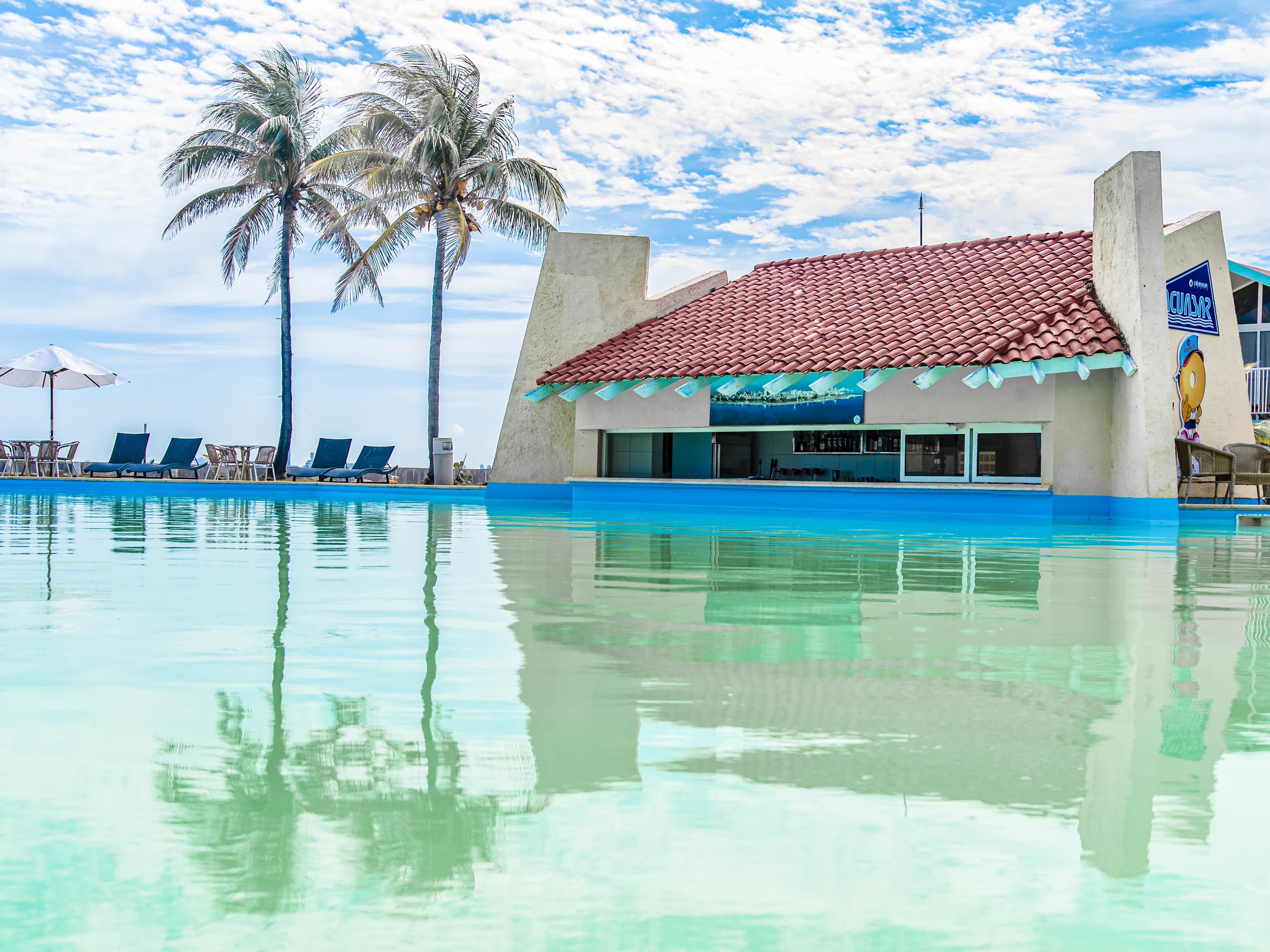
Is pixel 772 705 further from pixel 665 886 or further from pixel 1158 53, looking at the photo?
pixel 1158 53

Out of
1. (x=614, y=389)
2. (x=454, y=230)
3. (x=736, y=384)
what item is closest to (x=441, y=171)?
(x=454, y=230)

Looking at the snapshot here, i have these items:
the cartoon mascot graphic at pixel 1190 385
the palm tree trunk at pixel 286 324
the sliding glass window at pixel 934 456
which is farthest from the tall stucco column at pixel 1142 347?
the palm tree trunk at pixel 286 324

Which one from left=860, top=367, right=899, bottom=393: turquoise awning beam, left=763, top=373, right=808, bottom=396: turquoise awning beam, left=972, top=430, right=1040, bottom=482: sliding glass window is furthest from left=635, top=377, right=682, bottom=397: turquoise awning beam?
left=972, top=430, right=1040, bottom=482: sliding glass window

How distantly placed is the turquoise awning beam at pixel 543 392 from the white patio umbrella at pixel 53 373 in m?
14.4

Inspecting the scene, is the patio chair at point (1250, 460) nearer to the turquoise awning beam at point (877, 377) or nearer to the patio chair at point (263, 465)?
the turquoise awning beam at point (877, 377)

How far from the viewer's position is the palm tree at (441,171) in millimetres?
29797

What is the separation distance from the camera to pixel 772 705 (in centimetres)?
363

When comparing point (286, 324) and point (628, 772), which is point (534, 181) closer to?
point (286, 324)

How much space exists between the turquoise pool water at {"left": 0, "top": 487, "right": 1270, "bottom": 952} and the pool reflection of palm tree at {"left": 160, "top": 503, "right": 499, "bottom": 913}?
11mm

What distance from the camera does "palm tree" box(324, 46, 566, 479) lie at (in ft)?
97.8

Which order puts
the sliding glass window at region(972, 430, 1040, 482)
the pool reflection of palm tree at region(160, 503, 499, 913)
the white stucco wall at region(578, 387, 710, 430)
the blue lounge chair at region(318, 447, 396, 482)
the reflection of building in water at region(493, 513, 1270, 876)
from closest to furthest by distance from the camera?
the pool reflection of palm tree at region(160, 503, 499, 913) → the reflection of building in water at region(493, 513, 1270, 876) → the sliding glass window at region(972, 430, 1040, 482) → the white stucco wall at region(578, 387, 710, 430) → the blue lounge chair at region(318, 447, 396, 482)

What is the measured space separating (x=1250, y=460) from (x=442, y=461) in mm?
18660

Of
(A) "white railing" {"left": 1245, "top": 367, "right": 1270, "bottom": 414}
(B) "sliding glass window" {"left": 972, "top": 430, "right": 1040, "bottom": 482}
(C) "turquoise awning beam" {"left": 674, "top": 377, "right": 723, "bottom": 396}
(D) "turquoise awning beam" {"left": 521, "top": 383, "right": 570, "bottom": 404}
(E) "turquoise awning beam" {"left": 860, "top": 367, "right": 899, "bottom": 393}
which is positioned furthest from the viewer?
(D) "turquoise awning beam" {"left": 521, "top": 383, "right": 570, "bottom": 404}

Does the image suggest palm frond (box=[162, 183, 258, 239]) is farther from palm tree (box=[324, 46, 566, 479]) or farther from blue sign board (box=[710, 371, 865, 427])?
blue sign board (box=[710, 371, 865, 427])
